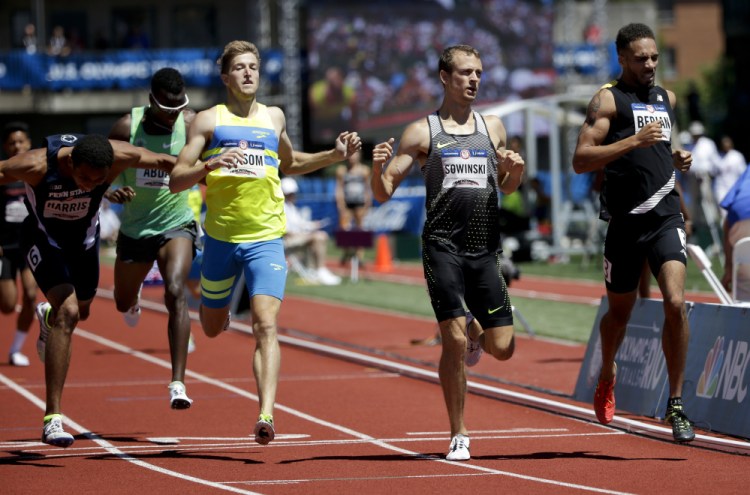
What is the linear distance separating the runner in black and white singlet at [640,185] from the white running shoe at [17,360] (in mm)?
7134

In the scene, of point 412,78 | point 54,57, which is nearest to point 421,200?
point 412,78

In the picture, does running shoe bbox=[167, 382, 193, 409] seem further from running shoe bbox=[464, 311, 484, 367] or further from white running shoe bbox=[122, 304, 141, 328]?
white running shoe bbox=[122, 304, 141, 328]

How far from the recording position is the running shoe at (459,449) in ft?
26.8

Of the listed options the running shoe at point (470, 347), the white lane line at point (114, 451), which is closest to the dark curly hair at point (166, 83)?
the white lane line at point (114, 451)

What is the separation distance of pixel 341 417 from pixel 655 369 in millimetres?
2224

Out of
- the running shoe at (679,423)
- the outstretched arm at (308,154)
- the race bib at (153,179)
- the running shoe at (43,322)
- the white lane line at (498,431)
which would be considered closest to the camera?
the running shoe at (679,423)

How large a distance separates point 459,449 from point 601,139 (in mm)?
2083

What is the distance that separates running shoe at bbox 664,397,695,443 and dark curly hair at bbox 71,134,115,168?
3.58m

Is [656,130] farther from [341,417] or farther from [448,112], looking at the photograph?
[341,417]

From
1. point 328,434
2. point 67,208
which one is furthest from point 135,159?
point 328,434

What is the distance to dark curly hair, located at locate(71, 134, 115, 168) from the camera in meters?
8.55

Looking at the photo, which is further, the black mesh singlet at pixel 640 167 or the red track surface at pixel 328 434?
the black mesh singlet at pixel 640 167

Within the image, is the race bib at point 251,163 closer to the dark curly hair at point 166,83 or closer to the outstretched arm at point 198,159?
the outstretched arm at point 198,159

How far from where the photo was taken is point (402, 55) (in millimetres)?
42531
